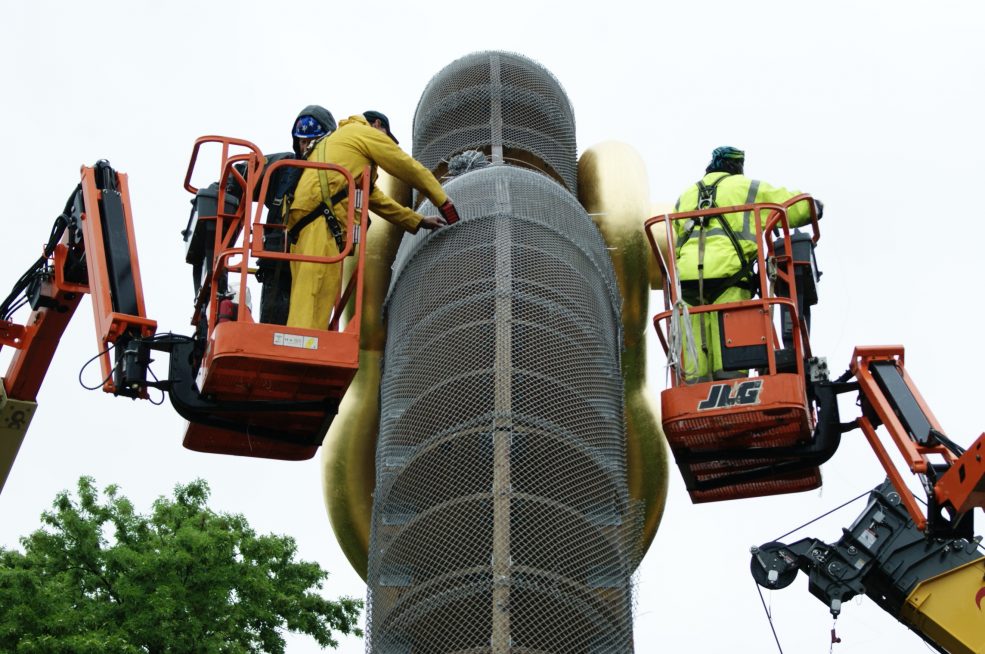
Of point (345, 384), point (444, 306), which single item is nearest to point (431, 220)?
point (444, 306)

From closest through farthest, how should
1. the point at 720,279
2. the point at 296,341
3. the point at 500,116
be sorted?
1. the point at 296,341
2. the point at 720,279
3. the point at 500,116

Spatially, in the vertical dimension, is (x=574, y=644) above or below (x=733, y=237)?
below

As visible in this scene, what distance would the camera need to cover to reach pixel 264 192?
1162 centimetres

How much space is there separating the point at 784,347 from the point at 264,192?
4431 mm

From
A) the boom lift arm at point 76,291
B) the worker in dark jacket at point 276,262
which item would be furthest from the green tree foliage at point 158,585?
the worker in dark jacket at point 276,262

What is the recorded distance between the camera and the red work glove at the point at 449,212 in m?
12.8

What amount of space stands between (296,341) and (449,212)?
7.35ft

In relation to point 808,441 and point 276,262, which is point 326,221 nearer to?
point 276,262

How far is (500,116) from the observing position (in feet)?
49.9

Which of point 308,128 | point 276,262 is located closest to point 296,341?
point 276,262

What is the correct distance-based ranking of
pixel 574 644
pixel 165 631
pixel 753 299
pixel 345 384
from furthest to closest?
1. pixel 165 631
2. pixel 753 299
3. pixel 345 384
4. pixel 574 644

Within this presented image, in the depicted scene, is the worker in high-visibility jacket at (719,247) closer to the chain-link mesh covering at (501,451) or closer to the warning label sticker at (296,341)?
the chain-link mesh covering at (501,451)

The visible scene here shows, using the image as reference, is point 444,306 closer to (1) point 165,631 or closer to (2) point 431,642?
(2) point 431,642

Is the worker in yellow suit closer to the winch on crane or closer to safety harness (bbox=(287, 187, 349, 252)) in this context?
safety harness (bbox=(287, 187, 349, 252))
